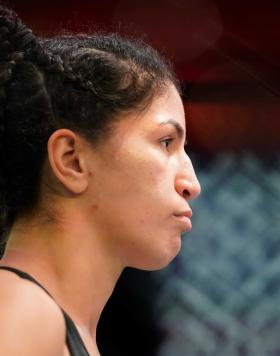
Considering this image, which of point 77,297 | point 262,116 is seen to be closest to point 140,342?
point 262,116

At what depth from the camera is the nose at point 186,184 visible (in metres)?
1.04

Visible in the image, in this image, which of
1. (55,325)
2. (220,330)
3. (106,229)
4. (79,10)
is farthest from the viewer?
(220,330)

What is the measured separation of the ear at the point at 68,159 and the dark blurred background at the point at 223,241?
1.21 m

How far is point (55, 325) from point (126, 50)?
42 cm

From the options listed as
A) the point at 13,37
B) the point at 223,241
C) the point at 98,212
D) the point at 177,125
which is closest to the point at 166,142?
the point at 177,125

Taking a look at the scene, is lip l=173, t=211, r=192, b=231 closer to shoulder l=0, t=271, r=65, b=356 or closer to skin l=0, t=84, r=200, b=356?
skin l=0, t=84, r=200, b=356

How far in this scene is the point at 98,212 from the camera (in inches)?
40.3

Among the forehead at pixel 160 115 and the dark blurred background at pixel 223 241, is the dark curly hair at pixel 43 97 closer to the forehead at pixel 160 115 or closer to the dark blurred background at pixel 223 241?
the forehead at pixel 160 115

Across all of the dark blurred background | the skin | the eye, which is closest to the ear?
the skin

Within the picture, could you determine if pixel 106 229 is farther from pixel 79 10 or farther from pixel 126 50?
pixel 79 10

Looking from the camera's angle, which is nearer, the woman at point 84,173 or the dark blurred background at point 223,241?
the woman at point 84,173

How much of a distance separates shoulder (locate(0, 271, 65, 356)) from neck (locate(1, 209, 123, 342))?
83mm

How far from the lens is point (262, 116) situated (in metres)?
2.27

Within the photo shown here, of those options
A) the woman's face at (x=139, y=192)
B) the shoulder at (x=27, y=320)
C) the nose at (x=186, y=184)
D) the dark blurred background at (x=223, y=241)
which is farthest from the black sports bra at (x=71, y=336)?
the dark blurred background at (x=223, y=241)
